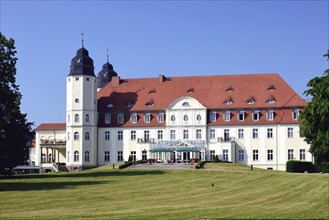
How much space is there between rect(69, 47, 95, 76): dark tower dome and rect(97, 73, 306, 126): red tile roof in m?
4.63

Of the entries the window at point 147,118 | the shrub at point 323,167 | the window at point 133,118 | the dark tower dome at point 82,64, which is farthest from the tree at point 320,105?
the dark tower dome at point 82,64

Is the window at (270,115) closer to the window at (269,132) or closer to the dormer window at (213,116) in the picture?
the window at (269,132)

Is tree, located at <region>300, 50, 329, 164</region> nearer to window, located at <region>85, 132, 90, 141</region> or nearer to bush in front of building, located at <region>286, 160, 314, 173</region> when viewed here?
bush in front of building, located at <region>286, 160, 314, 173</region>

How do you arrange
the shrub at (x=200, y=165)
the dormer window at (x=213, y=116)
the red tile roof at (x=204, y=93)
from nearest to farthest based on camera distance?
the shrub at (x=200, y=165)
the red tile roof at (x=204, y=93)
the dormer window at (x=213, y=116)

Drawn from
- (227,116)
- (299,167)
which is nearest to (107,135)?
(227,116)

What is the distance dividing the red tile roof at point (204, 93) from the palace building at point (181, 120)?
0.11m

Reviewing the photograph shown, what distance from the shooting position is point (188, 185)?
115ft

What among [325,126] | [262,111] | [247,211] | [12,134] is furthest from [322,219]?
[262,111]

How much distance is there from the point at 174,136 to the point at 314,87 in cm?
4501

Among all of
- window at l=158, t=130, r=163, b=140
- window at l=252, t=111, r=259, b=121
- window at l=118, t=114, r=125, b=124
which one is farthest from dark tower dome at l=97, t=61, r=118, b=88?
window at l=252, t=111, r=259, b=121

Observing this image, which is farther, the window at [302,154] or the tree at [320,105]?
the window at [302,154]

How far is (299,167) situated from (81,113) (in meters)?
26.2

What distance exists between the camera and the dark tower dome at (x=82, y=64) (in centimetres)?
6868

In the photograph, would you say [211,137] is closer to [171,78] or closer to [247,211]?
[171,78]
